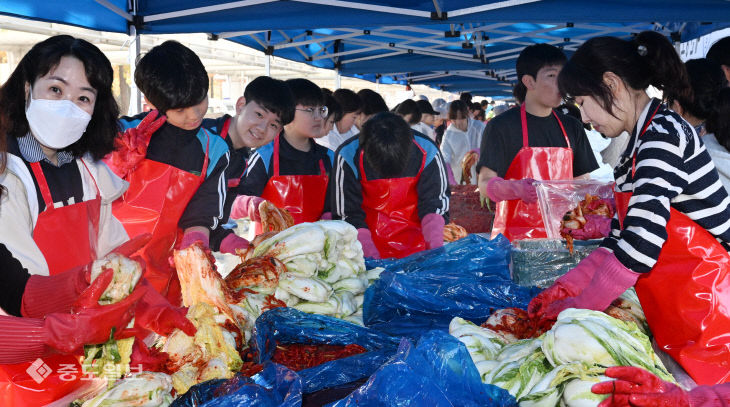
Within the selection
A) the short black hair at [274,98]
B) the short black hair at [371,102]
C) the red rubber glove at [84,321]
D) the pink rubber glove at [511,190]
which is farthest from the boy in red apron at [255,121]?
the short black hair at [371,102]

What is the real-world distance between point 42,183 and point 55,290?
367mm

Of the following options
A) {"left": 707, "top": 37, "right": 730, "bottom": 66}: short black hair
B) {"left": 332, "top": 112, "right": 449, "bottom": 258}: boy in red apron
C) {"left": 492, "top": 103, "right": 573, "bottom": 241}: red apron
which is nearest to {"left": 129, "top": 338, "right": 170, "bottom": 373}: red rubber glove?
{"left": 332, "top": 112, "right": 449, "bottom": 258}: boy in red apron

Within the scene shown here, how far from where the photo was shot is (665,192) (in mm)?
1674

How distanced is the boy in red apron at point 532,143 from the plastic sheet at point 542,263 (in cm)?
104

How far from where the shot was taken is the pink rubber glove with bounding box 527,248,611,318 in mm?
1808

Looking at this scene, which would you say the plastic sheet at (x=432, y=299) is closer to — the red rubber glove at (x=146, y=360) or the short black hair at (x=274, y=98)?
the red rubber glove at (x=146, y=360)

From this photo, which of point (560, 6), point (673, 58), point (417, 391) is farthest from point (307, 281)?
point (560, 6)

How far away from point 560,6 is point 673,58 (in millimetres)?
2672

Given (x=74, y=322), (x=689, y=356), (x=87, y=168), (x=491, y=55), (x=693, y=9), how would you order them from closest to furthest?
(x=74, y=322), (x=689, y=356), (x=87, y=168), (x=693, y=9), (x=491, y=55)

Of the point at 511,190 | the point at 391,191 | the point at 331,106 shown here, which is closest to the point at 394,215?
the point at 391,191

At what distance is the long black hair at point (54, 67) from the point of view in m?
1.84

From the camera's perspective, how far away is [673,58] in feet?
5.98

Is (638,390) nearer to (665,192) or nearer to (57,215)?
(665,192)

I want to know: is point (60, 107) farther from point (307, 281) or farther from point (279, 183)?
point (279, 183)
